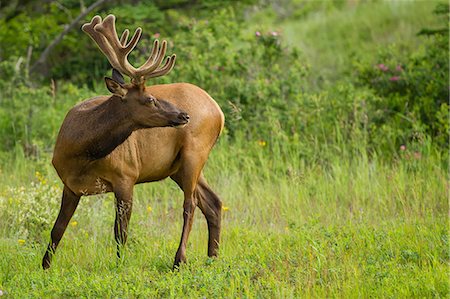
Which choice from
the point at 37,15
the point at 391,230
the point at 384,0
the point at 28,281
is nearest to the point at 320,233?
the point at 391,230

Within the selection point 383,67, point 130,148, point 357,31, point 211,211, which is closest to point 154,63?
point 130,148

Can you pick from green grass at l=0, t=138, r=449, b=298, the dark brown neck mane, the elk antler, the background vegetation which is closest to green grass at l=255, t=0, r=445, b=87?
the background vegetation

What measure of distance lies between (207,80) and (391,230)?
4817 mm

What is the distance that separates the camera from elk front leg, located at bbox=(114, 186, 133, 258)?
723 centimetres

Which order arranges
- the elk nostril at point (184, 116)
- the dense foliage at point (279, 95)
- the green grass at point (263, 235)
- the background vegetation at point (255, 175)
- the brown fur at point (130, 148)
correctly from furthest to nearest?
the dense foliage at point (279, 95) < the brown fur at point (130, 148) < the elk nostril at point (184, 116) < the background vegetation at point (255, 175) < the green grass at point (263, 235)

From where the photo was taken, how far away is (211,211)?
25.6 ft

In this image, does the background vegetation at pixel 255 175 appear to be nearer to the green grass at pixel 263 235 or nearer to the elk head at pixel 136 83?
the green grass at pixel 263 235

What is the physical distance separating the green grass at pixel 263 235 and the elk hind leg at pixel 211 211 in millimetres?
139

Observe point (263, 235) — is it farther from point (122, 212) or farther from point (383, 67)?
point (383, 67)

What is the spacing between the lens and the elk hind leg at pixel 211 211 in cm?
772

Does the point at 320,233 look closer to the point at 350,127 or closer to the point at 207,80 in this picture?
the point at 350,127

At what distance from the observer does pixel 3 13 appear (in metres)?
15.3

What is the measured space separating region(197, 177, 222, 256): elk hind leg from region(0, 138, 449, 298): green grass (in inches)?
5.5

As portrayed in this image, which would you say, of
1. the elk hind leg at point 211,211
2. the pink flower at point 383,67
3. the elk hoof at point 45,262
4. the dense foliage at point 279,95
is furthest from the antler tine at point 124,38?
the pink flower at point 383,67
